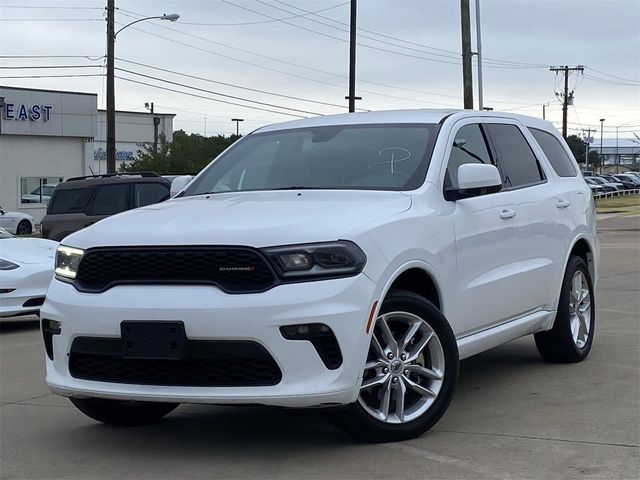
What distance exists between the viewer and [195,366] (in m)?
4.77

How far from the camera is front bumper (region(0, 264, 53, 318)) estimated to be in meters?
10.4

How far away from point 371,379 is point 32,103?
48.6m

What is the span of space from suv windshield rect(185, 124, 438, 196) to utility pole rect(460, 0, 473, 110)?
24984 millimetres

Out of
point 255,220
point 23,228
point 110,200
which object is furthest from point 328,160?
point 23,228

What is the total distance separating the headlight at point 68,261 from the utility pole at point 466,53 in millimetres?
26531

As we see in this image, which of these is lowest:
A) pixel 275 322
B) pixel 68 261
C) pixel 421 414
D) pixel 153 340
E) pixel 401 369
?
pixel 421 414

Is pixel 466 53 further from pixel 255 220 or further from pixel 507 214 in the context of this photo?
pixel 255 220

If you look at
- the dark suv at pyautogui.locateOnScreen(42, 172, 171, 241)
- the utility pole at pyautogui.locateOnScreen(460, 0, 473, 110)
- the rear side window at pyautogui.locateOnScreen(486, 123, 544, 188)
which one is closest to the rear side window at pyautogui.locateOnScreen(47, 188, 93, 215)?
the dark suv at pyautogui.locateOnScreen(42, 172, 171, 241)

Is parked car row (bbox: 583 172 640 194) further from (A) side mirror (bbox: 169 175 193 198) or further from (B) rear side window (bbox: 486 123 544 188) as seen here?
(A) side mirror (bbox: 169 175 193 198)

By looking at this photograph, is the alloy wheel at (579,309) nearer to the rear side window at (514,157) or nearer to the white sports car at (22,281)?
the rear side window at (514,157)

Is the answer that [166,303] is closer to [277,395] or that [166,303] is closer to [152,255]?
[152,255]

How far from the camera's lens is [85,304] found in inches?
195

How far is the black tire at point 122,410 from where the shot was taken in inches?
222

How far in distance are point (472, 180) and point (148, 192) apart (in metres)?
11.7
